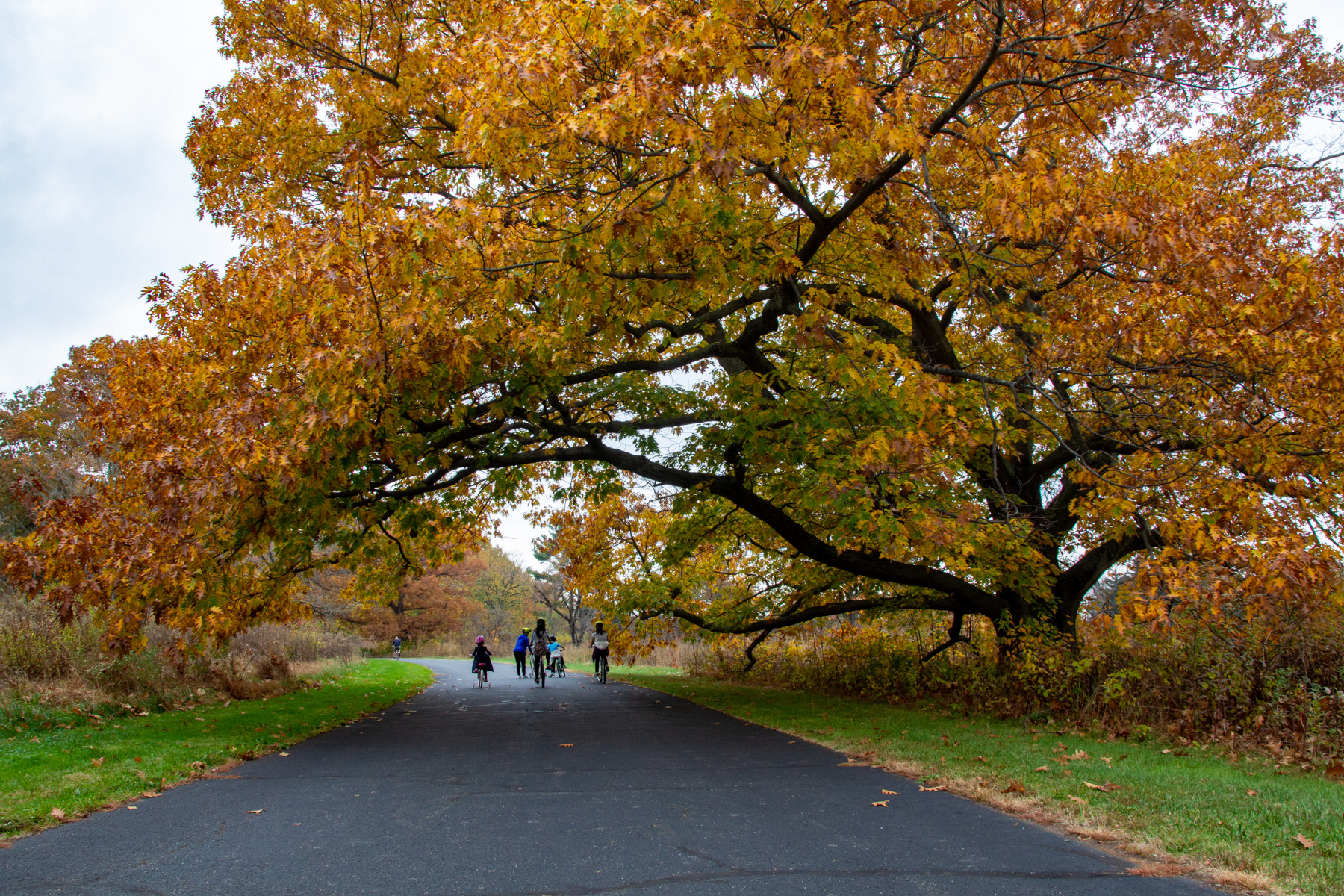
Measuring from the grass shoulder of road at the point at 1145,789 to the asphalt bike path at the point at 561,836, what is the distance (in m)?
0.37

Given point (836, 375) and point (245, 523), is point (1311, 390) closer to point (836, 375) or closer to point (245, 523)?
point (836, 375)

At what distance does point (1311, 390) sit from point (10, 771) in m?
12.7

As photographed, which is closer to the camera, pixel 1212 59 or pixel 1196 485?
pixel 1196 485

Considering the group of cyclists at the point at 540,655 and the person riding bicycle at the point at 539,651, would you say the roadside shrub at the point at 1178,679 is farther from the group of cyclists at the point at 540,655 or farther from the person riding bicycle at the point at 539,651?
the person riding bicycle at the point at 539,651

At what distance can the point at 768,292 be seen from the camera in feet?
30.9

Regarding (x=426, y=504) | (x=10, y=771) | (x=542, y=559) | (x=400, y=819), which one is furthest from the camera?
(x=542, y=559)

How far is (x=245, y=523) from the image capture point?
348 inches

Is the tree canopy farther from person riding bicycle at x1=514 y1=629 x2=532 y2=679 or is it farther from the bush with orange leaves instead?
person riding bicycle at x1=514 y1=629 x2=532 y2=679

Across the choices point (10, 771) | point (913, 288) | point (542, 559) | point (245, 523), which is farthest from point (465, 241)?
point (542, 559)

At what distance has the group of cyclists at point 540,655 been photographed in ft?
68.7

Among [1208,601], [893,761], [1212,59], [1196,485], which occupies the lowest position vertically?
[893,761]

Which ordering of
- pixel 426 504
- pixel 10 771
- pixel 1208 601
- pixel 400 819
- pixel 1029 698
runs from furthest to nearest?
pixel 426 504 → pixel 1029 698 → pixel 10 771 → pixel 400 819 → pixel 1208 601

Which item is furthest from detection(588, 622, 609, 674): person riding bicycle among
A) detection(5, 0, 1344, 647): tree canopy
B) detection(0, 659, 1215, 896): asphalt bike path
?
detection(0, 659, 1215, 896): asphalt bike path

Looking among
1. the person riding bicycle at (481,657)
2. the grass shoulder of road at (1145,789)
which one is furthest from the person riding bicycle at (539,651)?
the grass shoulder of road at (1145,789)
